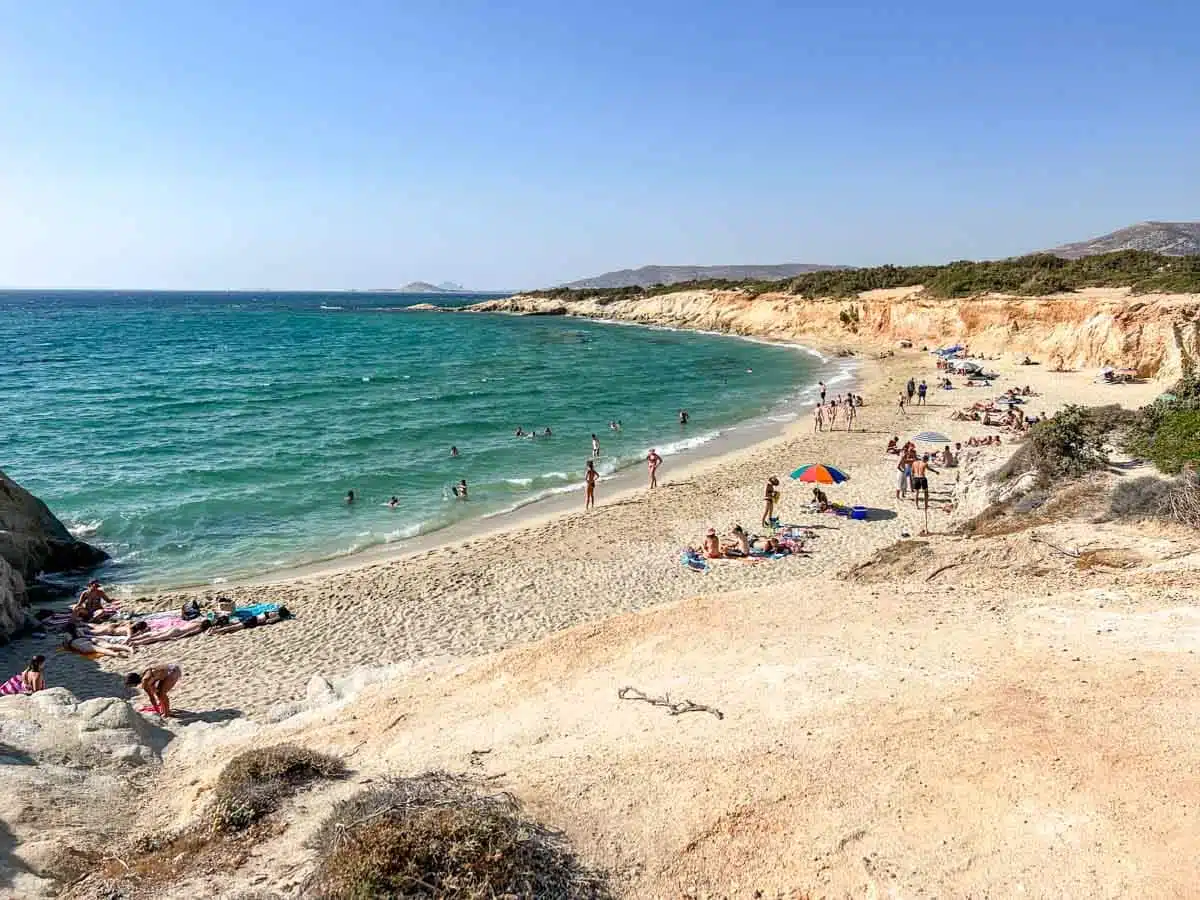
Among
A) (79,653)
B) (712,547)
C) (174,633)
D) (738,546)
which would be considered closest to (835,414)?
(738,546)

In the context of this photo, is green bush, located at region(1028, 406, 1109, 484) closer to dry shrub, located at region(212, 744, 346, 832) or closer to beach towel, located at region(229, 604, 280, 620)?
dry shrub, located at region(212, 744, 346, 832)

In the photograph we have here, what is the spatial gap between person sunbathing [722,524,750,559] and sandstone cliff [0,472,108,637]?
13.8m

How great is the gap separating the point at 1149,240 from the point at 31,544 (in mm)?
146787

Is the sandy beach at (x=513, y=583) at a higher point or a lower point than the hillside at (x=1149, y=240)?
lower

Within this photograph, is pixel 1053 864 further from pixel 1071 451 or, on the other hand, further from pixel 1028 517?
pixel 1071 451

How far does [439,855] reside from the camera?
4414 mm

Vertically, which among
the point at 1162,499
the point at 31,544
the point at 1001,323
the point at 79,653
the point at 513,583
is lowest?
the point at 79,653

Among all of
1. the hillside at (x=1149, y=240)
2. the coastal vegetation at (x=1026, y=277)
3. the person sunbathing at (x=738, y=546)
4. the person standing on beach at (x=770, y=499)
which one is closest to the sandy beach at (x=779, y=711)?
the person sunbathing at (x=738, y=546)

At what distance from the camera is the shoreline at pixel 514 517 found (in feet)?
50.4

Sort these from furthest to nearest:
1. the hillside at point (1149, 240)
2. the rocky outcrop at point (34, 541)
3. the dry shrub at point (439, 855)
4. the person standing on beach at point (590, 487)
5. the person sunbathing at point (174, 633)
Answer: the hillside at point (1149, 240)
the person standing on beach at point (590, 487)
the rocky outcrop at point (34, 541)
the person sunbathing at point (174, 633)
the dry shrub at point (439, 855)

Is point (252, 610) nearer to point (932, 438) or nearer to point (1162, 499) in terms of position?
point (1162, 499)

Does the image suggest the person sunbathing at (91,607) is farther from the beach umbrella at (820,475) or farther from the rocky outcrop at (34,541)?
the beach umbrella at (820,475)

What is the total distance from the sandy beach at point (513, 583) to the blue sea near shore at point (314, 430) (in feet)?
9.22

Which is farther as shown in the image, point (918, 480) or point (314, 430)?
point (314, 430)
